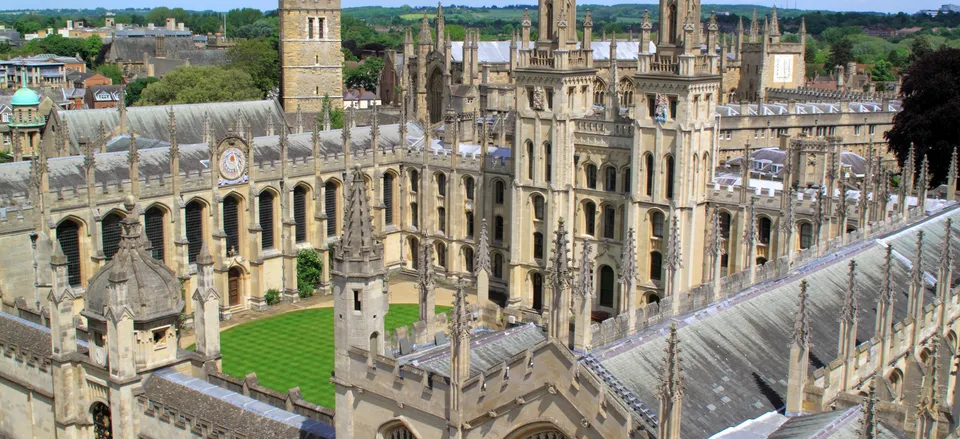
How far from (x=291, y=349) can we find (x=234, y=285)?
7.34 metres

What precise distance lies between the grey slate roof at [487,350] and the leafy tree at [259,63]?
75334 mm

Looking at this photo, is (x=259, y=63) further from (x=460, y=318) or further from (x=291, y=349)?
(x=460, y=318)

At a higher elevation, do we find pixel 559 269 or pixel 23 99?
pixel 23 99

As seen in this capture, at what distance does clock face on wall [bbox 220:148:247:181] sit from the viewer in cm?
4334

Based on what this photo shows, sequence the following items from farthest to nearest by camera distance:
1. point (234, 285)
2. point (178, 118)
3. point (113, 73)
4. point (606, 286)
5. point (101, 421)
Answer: point (113, 73), point (178, 118), point (234, 285), point (606, 286), point (101, 421)

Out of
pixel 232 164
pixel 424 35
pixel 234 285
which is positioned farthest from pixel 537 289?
pixel 424 35

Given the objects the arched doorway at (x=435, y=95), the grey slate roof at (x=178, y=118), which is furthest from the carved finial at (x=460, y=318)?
the arched doorway at (x=435, y=95)

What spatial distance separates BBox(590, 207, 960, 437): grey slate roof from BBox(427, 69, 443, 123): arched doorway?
168 feet

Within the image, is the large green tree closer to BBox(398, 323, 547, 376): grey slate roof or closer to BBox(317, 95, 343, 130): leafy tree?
BBox(317, 95, 343, 130): leafy tree

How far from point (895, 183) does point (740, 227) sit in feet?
78.3

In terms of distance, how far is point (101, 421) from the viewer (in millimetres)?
25078

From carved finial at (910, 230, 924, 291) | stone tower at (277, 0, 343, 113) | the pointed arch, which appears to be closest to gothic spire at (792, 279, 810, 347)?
carved finial at (910, 230, 924, 291)

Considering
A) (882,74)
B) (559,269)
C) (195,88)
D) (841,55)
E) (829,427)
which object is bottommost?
(829,427)

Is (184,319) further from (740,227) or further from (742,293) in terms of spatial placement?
(742,293)
